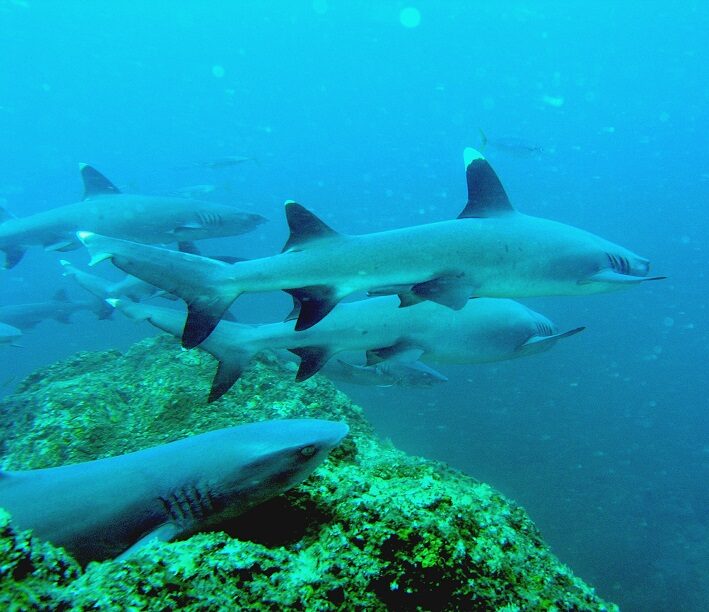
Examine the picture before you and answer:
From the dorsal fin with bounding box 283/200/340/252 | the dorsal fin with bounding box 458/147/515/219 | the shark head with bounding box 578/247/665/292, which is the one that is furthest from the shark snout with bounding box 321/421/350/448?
the shark head with bounding box 578/247/665/292

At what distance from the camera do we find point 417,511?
5.42ft

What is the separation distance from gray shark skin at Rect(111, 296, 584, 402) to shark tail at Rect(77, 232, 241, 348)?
0.66 meters

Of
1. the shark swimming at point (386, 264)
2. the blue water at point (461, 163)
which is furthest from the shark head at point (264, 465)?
the blue water at point (461, 163)

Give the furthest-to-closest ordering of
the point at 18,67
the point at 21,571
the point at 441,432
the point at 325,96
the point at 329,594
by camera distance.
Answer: the point at 325,96 < the point at 18,67 < the point at 441,432 < the point at 329,594 < the point at 21,571

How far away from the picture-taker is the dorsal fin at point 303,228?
3.38 metres

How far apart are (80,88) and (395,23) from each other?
81259 millimetres

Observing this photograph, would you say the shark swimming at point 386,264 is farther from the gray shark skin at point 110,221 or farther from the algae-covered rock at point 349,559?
the gray shark skin at point 110,221

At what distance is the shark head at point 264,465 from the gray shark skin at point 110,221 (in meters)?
6.79

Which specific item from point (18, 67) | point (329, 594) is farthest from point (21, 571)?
point (18, 67)

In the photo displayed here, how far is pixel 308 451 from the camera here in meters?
1.91

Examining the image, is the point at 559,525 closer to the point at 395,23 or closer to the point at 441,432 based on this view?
the point at 441,432

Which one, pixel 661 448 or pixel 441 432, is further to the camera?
pixel 661 448

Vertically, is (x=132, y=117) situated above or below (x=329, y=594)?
above

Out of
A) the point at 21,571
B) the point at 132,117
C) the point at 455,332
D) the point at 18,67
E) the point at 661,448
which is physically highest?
the point at 18,67
